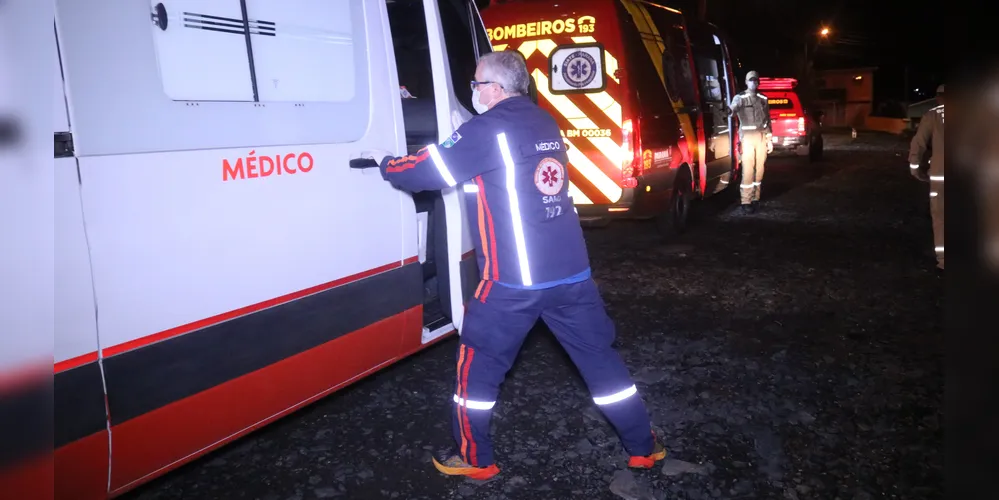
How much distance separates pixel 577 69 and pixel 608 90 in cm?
36

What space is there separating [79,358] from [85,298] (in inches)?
6.6

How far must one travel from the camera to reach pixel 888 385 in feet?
13.6

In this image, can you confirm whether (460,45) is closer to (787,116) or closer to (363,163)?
(363,163)

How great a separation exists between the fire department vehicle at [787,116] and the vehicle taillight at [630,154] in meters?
12.0

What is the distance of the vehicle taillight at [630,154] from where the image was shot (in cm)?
714

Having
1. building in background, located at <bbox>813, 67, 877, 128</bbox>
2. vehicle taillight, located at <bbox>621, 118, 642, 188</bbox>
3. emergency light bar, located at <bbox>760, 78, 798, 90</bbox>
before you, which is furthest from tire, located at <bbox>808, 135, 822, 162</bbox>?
building in background, located at <bbox>813, 67, 877, 128</bbox>

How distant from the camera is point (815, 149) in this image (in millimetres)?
18609

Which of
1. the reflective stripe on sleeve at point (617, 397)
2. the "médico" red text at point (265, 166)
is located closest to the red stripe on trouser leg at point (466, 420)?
the reflective stripe on sleeve at point (617, 397)

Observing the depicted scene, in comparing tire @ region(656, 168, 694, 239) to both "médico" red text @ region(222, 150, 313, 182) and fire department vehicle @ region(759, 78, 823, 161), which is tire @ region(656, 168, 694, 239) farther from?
fire department vehicle @ region(759, 78, 823, 161)

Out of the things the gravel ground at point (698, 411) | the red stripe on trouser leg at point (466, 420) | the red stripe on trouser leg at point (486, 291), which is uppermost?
the red stripe on trouser leg at point (486, 291)

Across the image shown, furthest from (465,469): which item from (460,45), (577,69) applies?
(577,69)

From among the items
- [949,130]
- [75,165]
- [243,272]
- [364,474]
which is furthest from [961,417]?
[364,474]

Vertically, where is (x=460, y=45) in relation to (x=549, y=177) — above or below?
above

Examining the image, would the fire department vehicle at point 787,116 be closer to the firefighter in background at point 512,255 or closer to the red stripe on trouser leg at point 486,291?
the firefighter in background at point 512,255
